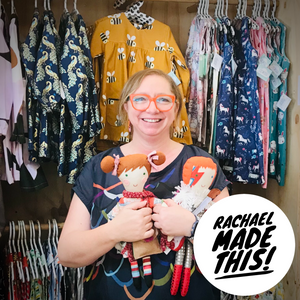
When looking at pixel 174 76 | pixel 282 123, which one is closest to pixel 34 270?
pixel 174 76

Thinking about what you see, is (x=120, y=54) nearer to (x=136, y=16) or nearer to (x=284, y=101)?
(x=136, y=16)

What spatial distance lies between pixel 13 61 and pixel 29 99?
15 centimetres

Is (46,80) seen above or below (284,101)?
above

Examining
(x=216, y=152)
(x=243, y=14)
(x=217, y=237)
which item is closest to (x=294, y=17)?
(x=243, y=14)

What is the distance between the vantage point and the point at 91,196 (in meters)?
0.88

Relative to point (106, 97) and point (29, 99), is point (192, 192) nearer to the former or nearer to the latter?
point (106, 97)

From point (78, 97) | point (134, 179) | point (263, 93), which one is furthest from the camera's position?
point (263, 93)

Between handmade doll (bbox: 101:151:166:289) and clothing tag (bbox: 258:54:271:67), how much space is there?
820 millimetres

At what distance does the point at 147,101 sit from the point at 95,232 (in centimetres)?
40

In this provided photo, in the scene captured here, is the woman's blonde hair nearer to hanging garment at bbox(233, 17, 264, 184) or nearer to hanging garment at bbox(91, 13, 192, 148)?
hanging garment at bbox(91, 13, 192, 148)

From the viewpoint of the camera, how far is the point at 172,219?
84 cm

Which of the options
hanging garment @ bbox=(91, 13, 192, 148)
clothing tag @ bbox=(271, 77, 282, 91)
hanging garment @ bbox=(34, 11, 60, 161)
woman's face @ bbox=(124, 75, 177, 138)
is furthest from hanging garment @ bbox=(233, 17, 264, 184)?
hanging garment @ bbox=(34, 11, 60, 161)

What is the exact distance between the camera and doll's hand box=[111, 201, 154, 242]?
31.9 inches

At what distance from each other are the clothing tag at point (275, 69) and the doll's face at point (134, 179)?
2.93 ft
